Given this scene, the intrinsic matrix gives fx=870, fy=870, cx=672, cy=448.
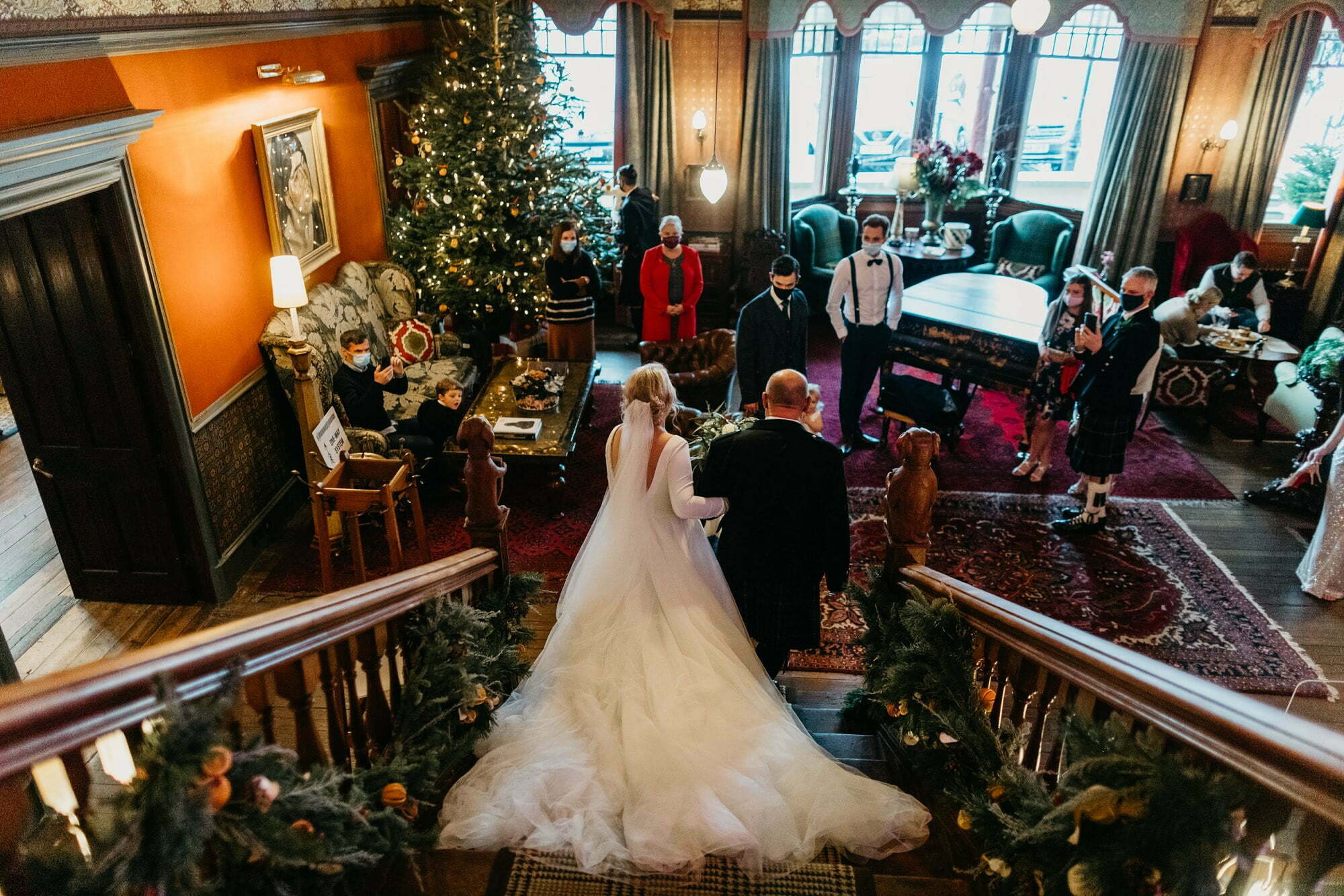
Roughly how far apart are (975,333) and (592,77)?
561cm

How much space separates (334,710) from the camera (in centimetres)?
205

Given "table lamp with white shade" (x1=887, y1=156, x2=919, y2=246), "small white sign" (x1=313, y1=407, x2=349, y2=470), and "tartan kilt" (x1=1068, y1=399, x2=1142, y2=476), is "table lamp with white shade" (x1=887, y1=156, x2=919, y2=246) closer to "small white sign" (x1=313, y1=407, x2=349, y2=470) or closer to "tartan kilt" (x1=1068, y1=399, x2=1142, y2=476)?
"tartan kilt" (x1=1068, y1=399, x2=1142, y2=476)

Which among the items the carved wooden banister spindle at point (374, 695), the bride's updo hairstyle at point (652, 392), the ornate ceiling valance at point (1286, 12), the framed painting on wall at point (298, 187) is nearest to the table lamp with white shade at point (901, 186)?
the ornate ceiling valance at point (1286, 12)

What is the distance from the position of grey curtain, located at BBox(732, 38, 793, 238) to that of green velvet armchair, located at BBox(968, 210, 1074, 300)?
237 cm

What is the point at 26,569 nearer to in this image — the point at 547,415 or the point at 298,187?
the point at 298,187

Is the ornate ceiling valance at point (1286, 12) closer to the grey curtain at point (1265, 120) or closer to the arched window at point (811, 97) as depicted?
the grey curtain at point (1265, 120)

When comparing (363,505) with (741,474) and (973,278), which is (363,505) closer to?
(741,474)

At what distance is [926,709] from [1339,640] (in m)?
3.90

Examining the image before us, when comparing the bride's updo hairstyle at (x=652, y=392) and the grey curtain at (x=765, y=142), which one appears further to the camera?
the grey curtain at (x=765, y=142)

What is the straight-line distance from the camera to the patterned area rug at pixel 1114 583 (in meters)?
4.80

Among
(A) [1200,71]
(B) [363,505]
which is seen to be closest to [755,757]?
(B) [363,505]

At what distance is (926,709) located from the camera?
2.64 metres

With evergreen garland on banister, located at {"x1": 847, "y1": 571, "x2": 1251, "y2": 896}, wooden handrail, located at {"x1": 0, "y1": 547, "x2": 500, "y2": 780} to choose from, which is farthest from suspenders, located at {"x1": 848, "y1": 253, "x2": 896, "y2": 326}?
wooden handrail, located at {"x1": 0, "y1": 547, "x2": 500, "y2": 780}

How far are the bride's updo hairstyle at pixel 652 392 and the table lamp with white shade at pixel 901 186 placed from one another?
6790mm
